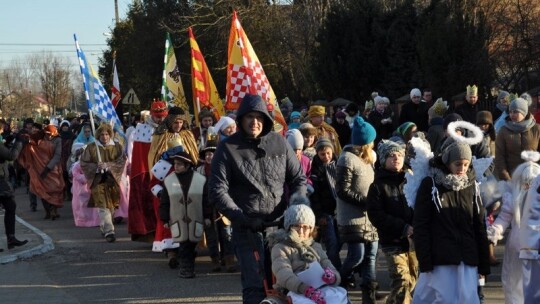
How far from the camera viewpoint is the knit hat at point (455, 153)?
6.32 m

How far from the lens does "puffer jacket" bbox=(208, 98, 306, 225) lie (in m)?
6.39

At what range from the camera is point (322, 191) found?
29.3ft

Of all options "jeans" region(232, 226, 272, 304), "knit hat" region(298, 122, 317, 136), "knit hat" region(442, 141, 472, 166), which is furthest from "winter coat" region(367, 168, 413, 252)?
"knit hat" region(298, 122, 317, 136)

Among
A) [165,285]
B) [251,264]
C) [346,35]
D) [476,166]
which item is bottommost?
[165,285]

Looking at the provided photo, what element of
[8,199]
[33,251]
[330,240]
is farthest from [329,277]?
[8,199]

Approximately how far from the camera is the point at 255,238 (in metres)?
6.32

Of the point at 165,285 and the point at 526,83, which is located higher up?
the point at 526,83

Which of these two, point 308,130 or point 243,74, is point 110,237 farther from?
point 308,130

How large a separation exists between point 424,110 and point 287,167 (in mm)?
9815

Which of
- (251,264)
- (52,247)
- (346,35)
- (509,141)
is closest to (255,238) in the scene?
(251,264)

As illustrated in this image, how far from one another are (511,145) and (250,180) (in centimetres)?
497

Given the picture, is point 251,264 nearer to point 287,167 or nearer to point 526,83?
point 287,167

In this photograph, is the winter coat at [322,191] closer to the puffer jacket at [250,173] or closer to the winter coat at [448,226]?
the puffer jacket at [250,173]

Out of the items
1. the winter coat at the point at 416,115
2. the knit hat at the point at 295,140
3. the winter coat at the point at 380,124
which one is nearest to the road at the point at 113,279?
the knit hat at the point at 295,140
